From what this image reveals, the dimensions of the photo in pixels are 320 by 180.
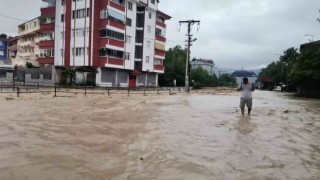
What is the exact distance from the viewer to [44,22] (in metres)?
58.3

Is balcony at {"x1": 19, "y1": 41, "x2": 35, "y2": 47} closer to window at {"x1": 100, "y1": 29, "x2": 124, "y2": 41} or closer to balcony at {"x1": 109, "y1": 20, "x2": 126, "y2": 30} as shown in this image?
balcony at {"x1": 109, "y1": 20, "x2": 126, "y2": 30}

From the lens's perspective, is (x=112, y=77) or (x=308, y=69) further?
(x=112, y=77)

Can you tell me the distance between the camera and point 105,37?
5009 cm

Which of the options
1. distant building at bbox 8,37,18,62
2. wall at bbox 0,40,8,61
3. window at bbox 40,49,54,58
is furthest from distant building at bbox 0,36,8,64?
window at bbox 40,49,54,58

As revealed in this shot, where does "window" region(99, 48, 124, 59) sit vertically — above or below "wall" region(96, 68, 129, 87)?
above

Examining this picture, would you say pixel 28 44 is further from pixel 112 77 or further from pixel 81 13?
pixel 112 77

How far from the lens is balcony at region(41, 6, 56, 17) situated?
179 feet

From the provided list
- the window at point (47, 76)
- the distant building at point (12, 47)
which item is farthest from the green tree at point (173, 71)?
the distant building at point (12, 47)

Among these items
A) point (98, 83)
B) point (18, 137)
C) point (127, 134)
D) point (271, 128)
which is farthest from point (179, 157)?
point (98, 83)

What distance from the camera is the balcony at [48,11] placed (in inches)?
2152

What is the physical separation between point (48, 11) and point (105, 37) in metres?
11.3

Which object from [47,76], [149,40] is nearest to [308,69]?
[149,40]

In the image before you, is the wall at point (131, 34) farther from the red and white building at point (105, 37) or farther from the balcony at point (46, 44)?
the balcony at point (46, 44)

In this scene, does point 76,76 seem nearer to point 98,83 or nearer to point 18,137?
point 98,83
